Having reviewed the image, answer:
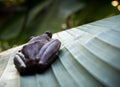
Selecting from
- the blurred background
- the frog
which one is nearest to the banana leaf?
the frog

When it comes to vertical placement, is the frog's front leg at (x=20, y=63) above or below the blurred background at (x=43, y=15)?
above

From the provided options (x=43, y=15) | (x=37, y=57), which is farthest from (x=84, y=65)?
(x=43, y=15)

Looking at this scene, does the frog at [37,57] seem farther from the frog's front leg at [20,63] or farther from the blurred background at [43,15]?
the blurred background at [43,15]

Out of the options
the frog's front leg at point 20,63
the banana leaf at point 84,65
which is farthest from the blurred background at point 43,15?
the frog's front leg at point 20,63

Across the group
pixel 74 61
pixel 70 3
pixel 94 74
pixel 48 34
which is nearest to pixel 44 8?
pixel 70 3

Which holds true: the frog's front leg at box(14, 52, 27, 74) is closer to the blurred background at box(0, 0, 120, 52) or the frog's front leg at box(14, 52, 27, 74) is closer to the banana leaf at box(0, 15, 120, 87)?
the banana leaf at box(0, 15, 120, 87)

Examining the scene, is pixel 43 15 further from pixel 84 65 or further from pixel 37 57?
pixel 84 65
